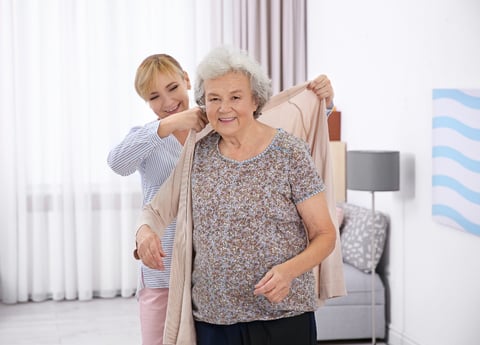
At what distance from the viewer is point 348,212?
16.3ft

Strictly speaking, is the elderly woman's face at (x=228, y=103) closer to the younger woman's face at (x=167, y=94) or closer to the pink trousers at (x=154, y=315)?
the younger woman's face at (x=167, y=94)

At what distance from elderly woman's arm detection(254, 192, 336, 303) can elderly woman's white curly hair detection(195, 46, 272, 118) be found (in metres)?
0.34

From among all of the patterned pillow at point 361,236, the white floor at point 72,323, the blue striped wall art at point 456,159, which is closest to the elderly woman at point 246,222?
the blue striped wall art at point 456,159

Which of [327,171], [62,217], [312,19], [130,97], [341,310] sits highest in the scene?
[312,19]

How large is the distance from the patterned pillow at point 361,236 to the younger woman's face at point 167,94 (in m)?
2.32

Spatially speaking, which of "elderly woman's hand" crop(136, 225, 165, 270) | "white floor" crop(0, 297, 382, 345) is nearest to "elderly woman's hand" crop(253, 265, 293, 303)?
"elderly woman's hand" crop(136, 225, 165, 270)

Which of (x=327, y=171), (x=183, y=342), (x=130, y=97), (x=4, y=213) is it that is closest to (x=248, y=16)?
(x=130, y=97)

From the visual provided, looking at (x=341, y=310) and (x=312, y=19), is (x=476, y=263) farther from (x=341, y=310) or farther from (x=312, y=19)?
(x=312, y=19)

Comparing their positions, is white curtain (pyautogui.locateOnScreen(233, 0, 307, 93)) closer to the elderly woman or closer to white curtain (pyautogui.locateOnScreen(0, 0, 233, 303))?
white curtain (pyautogui.locateOnScreen(0, 0, 233, 303))

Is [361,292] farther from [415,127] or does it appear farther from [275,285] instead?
[275,285]

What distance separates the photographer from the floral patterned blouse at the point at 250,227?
2.00 meters

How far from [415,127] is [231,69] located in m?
2.33

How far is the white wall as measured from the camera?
365 cm

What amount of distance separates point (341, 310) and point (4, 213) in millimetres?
2890
